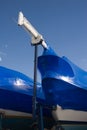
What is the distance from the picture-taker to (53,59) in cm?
1008

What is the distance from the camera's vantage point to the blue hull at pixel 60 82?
10.0m

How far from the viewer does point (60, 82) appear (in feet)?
32.8

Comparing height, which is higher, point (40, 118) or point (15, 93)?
Result: point (15, 93)

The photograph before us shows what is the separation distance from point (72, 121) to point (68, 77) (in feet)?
6.10

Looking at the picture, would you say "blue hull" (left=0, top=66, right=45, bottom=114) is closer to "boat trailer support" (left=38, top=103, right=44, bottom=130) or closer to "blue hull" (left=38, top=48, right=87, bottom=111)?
"blue hull" (left=38, top=48, right=87, bottom=111)

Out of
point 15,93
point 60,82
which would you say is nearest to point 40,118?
point 60,82

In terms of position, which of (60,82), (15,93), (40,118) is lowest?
(40,118)

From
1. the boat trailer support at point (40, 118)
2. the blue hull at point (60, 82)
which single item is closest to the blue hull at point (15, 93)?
the blue hull at point (60, 82)

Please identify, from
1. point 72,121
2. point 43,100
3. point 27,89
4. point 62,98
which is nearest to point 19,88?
point 27,89

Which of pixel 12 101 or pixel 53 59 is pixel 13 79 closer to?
pixel 12 101

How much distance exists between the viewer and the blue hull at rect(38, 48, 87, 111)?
10.0m

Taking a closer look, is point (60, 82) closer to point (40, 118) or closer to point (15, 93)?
point (40, 118)

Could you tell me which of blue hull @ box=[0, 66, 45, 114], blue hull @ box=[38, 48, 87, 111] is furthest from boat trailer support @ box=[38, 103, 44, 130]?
blue hull @ box=[0, 66, 45, 114]

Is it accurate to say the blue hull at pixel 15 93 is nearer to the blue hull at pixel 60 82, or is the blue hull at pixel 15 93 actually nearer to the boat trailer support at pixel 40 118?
the blue hull at pixel 60 82
